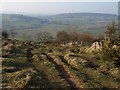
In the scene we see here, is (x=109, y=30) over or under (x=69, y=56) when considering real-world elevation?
over

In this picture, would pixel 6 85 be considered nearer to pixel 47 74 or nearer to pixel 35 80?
pixel 35 80

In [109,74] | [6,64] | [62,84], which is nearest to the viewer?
[62,84]

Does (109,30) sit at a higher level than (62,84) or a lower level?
higher

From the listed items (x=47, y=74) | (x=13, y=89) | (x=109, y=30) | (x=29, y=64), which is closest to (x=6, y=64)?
(x=29, y=64)

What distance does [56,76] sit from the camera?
1608 inches

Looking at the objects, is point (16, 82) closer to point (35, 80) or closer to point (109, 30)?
point (35, 80)

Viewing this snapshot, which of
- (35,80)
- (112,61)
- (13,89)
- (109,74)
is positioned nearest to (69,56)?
(112,61)

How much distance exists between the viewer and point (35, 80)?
37.9 meters

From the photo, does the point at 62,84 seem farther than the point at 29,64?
No

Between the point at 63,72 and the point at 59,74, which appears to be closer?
the point at 59,74

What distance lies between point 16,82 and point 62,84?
23.0 feet

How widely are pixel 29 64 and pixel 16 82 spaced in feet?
44.7

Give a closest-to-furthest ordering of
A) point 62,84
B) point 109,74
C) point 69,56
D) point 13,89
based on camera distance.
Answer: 1. point 13,89
2. point 62,84
3. point 109,74
4. point 69,56

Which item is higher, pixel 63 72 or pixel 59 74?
pixel 59 74
